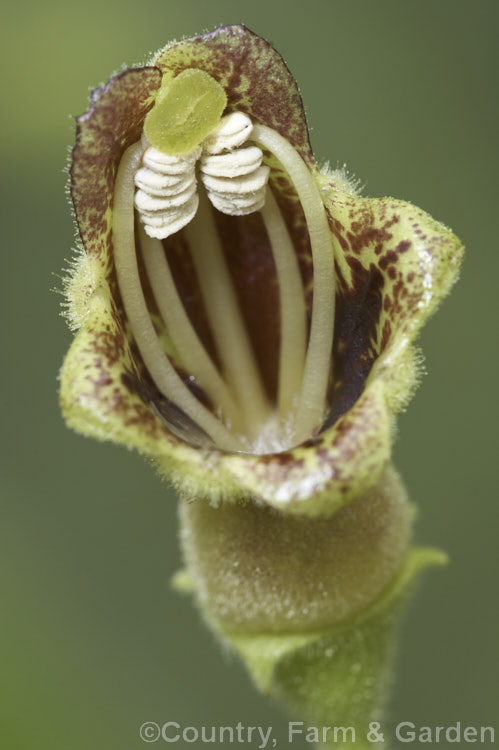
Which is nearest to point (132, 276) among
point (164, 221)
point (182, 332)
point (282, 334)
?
point (164, 221)

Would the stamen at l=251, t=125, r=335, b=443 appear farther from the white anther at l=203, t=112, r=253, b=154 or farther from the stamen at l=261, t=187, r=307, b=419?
the stamen at l=261, t=187, r=307, b=419

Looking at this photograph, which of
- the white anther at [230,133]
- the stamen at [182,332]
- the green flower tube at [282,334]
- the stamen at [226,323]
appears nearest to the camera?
the green flower tube at [282,334]

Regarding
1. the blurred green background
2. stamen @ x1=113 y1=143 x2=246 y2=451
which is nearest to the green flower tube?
stamen @ x1=113 y1=143 x2=246 y2=451

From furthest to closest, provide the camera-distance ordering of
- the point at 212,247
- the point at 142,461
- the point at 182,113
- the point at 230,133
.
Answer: the point at 142,461, the point at 212,247, the point at 230,133, the point at 182,113

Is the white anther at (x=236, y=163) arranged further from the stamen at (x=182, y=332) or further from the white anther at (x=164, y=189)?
the stamen at (x=182, y=332)

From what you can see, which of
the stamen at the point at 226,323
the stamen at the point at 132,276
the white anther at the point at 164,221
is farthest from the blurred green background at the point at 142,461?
the white anther at the point at 164,221

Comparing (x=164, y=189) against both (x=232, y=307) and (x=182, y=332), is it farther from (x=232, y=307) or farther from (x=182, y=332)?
(x=232, y=307)

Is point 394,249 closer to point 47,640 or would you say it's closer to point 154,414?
point 154,414

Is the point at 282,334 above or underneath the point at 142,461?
above
